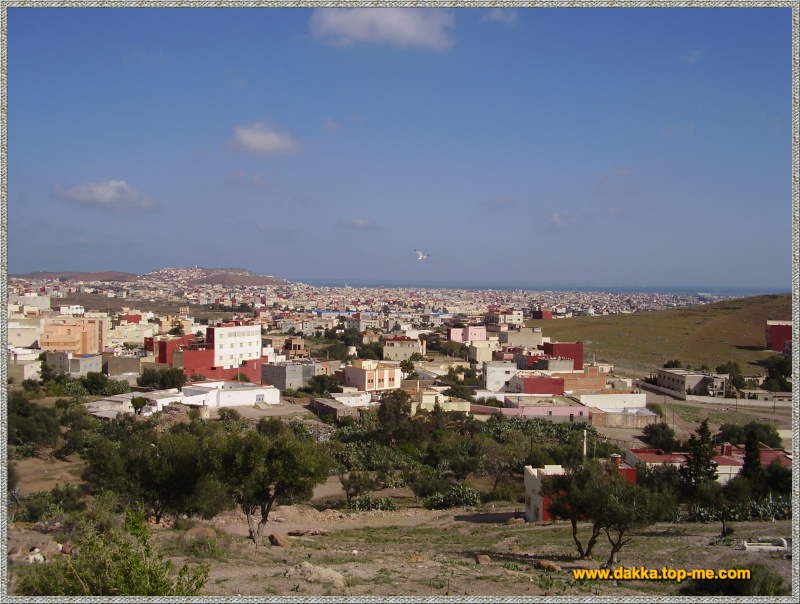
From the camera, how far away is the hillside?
4178 cm

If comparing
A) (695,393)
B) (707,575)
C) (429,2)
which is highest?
(429,2)

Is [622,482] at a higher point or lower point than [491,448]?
higher

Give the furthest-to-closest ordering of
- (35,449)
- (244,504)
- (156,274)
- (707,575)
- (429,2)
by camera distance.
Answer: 1. (156,274)
2. (35,449)
3. (244,504)
4. (707,575)
5. (429,2)

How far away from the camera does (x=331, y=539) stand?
988cm

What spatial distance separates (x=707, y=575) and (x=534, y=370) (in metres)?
24.2

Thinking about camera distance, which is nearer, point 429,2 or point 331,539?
point 429,2

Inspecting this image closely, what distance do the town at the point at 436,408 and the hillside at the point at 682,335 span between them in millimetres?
2634

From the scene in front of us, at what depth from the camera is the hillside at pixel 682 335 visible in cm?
4178

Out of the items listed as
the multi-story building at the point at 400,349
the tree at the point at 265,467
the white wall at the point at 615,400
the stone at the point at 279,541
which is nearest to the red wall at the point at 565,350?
the white wall at the point at 615,400

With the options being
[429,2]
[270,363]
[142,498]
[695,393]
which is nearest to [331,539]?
[142,498]

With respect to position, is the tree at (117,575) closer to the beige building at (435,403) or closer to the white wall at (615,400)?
the beige building at (435,403)

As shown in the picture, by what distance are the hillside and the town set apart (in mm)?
2634

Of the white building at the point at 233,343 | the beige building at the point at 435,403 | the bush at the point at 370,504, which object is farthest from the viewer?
the white building at the point at 233,343

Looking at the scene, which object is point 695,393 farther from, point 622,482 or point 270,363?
point 622,482
